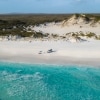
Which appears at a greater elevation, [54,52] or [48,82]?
[54,52]

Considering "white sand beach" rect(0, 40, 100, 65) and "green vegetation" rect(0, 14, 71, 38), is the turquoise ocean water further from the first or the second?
"green vegetation" rect(0, 14, 71, 38)

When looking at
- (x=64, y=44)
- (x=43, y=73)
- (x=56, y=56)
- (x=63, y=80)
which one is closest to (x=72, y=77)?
(x=63, y=80)

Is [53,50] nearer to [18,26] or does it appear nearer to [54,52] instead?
[54,52]

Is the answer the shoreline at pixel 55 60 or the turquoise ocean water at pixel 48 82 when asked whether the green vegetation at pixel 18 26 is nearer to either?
the shoreline at pixel 55 60

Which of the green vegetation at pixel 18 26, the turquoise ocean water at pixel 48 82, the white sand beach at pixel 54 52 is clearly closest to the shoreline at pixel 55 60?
the white sand beach at pixel 54 52

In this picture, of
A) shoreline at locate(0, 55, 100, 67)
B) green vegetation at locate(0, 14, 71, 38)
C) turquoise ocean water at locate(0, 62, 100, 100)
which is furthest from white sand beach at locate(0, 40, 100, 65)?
green vegetation at locate(0, 14, 71, 38)

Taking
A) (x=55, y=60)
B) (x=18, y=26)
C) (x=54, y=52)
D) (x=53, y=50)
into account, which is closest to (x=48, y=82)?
(x=55, y=60)

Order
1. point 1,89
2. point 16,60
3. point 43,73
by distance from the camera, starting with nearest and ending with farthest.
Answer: point 1,89
point 43,73
point 16,60

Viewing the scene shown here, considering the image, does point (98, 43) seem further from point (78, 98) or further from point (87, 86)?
point (78, 98)
